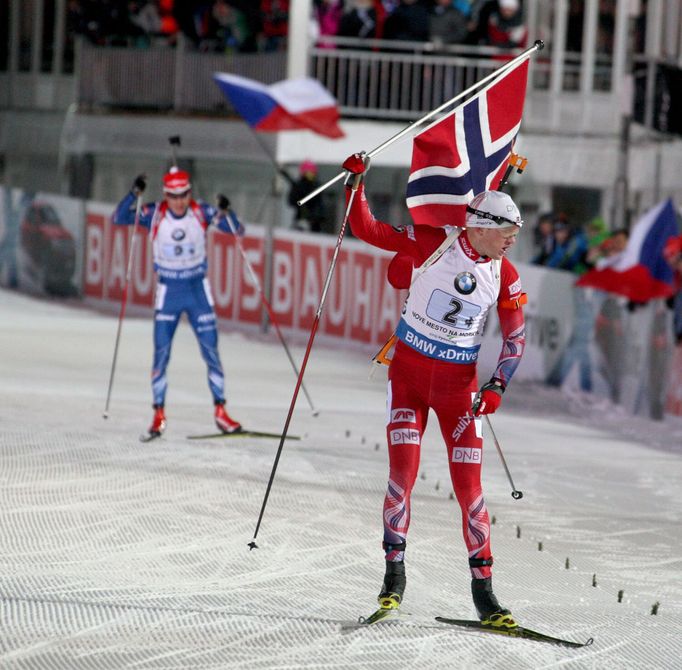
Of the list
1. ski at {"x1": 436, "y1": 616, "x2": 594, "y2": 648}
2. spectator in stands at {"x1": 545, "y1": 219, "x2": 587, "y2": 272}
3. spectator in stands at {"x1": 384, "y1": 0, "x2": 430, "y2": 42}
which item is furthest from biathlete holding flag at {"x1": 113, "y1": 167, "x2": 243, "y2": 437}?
spectator in stands at {"x1": 384, "y1": 0, "x2": 430, "y2": 42}

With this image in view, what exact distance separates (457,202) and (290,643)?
131 inches

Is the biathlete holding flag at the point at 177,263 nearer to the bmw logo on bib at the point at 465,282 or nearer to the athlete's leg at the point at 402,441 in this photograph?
the athlete's leg at the point at 402,441

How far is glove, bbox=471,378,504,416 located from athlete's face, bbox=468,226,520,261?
0.58m

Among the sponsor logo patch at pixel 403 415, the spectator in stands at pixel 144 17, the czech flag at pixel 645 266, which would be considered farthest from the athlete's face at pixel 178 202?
the spectator in stands at pixel 144 17

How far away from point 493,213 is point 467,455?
1058 millimetres

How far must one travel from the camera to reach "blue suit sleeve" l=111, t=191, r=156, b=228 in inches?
459

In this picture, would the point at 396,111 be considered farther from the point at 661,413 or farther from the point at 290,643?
the point at 290,643

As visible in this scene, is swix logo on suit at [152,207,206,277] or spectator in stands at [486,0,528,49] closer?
swix logo on suit at [152,207,206,277]

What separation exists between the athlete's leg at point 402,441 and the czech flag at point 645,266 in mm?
7502

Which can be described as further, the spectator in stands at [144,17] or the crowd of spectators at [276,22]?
the spectator in stands at [144,17]

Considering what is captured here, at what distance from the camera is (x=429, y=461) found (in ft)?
37.3

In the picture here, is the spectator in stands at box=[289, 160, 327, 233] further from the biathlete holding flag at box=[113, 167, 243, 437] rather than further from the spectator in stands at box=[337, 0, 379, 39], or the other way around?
the biathlete holding flag at box=[113, 167, 243, 437]

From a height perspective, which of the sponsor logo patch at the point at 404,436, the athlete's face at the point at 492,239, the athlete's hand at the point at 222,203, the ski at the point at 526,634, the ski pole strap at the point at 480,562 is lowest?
the ski at the point at 526,634

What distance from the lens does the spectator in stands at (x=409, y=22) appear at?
21359 millimetres
